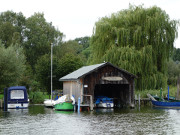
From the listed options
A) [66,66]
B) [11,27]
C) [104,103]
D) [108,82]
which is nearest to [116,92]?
[104,103]

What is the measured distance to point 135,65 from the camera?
1850 inches

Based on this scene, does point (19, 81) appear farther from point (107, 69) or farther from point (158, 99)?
point (158, 99)

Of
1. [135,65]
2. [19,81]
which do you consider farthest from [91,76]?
[19,81]

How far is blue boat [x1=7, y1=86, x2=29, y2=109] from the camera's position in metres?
39.8

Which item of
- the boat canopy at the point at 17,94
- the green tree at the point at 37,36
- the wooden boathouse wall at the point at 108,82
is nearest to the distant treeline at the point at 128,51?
the boat canopy at the point at 17,94

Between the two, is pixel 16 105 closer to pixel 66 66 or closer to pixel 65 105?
pixel 65 105

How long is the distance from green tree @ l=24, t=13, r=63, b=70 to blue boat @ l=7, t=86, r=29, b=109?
33100 millimetres

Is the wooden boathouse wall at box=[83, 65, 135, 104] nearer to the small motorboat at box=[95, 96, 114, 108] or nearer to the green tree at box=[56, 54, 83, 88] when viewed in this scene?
Result: the small motorboat at box=[95, 96, 114, 108]

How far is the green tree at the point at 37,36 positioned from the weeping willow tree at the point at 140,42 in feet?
81.6

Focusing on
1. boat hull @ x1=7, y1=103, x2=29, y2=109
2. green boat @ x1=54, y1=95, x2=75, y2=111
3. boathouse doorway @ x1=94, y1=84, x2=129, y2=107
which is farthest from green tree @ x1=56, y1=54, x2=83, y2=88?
green boat @ x1=54, y1=95, x2=75, y2=111

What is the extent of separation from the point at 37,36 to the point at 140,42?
1225 inches

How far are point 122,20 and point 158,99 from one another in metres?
12.5

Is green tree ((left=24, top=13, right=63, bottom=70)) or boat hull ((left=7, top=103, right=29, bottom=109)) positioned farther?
green tree ((left=24, top=13, right=63, bottom=70))

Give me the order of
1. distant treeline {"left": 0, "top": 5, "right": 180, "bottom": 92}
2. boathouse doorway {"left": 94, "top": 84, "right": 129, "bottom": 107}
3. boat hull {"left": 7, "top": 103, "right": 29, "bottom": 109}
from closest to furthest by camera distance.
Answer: boat hull {"left": 7, "top": 103, "right": 29, "bottom": 109}
boathouse doorway {"left": 94, "top": 84, "right": 129, "bottom": 107}
distant treeline {"left": 0, "top": 5, "right": 180, "bottom": 92}
